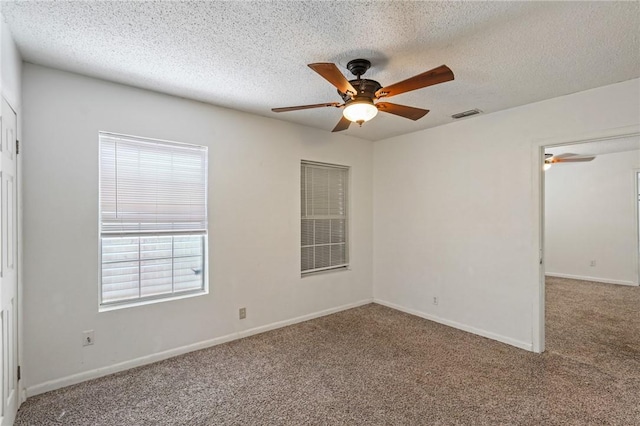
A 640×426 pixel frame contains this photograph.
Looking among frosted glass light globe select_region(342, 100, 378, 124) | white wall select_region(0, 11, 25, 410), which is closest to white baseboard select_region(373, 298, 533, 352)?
frosted glass light globe select_region(342, 100, 378, 124)

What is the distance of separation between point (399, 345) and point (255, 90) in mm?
2965

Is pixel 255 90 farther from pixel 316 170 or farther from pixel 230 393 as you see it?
pixel 230 393

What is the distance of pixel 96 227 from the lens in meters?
2.69

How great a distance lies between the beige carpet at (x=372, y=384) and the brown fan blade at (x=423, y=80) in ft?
7.36

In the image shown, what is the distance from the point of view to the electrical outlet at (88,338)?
2629 mm

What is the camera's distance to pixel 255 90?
296 centimetres

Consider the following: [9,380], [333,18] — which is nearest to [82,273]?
[9,380]

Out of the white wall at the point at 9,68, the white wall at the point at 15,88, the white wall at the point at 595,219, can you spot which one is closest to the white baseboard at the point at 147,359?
the white wall at the point at 15,88

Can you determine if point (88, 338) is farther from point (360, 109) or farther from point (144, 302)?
point (360, 109)

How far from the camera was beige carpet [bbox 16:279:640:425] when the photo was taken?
2.18 meters

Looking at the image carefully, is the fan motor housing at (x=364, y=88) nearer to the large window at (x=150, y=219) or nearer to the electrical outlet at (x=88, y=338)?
the large window at (x=150, y=219)

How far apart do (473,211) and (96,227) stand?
3926 mm

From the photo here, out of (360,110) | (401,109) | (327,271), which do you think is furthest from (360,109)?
(327,271)

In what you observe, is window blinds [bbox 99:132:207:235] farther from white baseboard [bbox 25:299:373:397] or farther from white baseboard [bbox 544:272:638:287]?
white baseboard [bbox 544:272:638:287]
